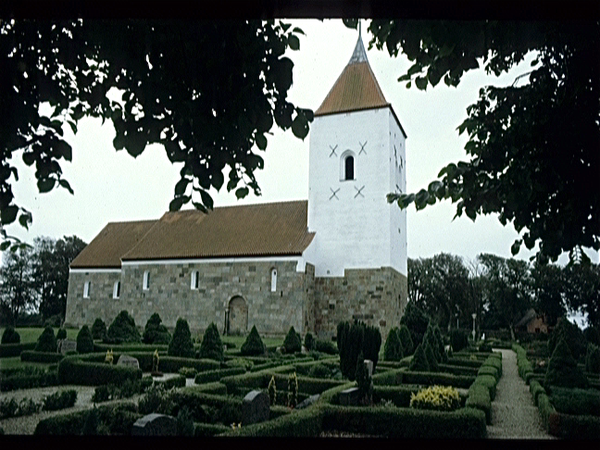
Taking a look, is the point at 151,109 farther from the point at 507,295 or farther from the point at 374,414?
the point at 507,295

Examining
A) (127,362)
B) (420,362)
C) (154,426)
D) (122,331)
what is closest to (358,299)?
(420,362)

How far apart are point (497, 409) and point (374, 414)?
273cm

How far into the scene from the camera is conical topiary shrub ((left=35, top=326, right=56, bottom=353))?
32.1ft

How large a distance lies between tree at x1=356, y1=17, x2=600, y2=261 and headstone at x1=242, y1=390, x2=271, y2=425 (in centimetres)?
267

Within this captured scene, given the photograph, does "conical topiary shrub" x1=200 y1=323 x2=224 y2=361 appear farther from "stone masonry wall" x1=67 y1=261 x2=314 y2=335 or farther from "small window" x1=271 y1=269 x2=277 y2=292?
"small window" x1=271 y1=269 x2=277 y2=292

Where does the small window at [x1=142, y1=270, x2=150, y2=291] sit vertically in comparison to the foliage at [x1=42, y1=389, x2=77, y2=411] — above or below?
above

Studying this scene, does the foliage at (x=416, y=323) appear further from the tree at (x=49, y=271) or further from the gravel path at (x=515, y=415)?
the tree at (x=49, y=271)

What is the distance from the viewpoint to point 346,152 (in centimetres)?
1766

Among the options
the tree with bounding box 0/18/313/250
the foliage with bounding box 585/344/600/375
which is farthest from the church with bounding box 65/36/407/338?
the tree with bounding box 0/18/313/250

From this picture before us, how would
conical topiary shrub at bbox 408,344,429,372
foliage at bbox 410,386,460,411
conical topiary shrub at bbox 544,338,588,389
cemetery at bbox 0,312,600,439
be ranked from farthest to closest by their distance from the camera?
conical topiary shrub at bbox 408,344,429,372, conical topiary shrub at bbox 544,338,588,389, foliage at bbox 410,386,460,411, cemetery at bbox 0,312,600,439

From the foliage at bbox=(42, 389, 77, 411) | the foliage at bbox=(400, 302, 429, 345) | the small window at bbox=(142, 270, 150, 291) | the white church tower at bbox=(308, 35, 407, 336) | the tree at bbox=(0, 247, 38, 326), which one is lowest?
the foliage at bbox=(42, 389, 77, 411)

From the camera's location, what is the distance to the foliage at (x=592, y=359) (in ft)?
30.5

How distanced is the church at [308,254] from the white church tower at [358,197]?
4cm

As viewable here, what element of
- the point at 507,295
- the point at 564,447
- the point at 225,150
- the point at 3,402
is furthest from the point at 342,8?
the point at 507,295
